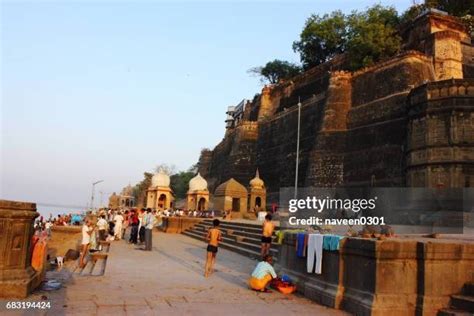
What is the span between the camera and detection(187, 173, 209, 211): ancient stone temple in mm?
33656

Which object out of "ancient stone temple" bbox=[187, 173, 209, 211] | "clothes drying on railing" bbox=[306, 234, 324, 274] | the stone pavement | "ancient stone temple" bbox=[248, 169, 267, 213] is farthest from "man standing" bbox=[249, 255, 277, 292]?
"ancient stone temple" bbox=[187, 173, 209, 211]

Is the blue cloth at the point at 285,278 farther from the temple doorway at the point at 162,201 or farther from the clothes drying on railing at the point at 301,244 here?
the temple doorway at the point at 162,201

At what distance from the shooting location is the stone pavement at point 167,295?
6.05 m

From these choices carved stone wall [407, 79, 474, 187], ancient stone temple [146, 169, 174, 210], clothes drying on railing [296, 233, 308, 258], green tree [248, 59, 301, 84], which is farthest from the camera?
green tree [248, 59, 301, 84]

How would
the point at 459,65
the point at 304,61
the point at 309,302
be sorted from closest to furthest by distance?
the point at 309,302
the point at 459,65
the point at 304,61

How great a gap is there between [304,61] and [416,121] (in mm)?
27203

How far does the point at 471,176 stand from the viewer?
68.1ft

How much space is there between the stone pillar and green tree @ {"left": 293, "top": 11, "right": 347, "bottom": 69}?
39.4 meters

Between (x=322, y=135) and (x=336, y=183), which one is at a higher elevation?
(x=322, y=135)

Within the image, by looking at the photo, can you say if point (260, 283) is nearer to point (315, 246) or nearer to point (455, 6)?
point (315, 246)

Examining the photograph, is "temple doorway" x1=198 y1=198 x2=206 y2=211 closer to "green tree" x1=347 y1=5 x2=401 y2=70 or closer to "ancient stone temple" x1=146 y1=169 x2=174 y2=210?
"ancient stone temple" x1=146 y1=169 x2=174 y2=210

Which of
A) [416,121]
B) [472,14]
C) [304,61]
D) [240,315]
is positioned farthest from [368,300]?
[304,61]

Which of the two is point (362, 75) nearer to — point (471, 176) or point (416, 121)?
point (416, 121)

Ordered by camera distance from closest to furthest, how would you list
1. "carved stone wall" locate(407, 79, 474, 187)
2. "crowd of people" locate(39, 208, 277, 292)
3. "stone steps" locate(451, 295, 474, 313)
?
"stone steps" locate(451, 295, 474, 313)
"crowd of people" locate(39, 208, 277, 292)
"carved stone wall" locate(407, 79, 474, 187)
